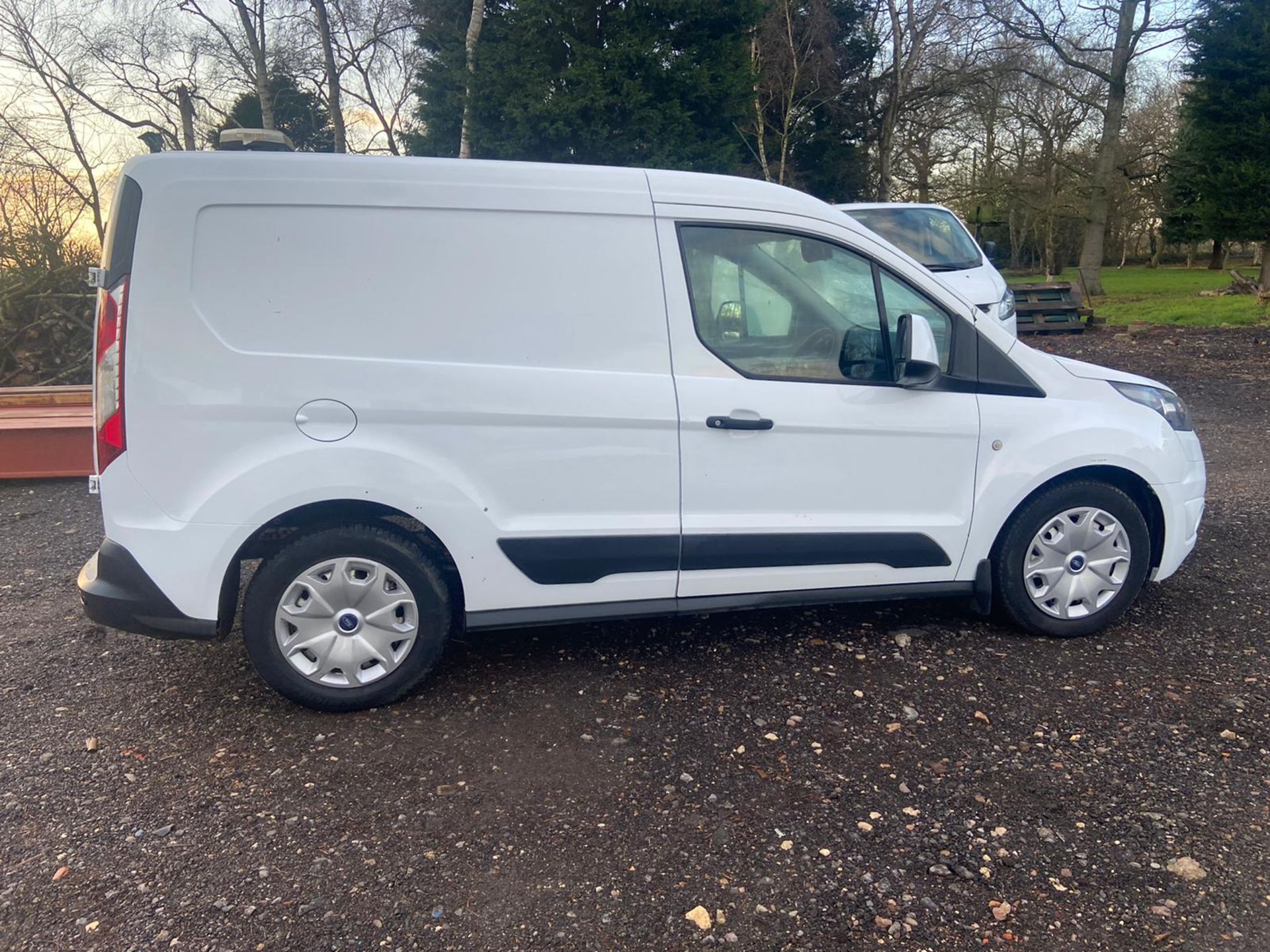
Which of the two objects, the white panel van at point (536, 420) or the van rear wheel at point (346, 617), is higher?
the white panel van at point (536, 420)

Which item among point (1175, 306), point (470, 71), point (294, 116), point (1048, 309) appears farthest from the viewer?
point (294, 116)

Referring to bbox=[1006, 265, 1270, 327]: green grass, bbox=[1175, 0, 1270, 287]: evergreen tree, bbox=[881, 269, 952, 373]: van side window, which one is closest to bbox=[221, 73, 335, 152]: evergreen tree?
bbox=[1006, 265, 1270, 327]: green grass

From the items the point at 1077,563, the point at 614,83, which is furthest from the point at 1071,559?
the point at 614,83

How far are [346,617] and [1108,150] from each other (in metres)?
25.0

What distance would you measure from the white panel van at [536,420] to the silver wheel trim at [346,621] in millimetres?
11

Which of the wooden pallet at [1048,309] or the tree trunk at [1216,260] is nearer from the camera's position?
the wooden pallet at [1048,309]

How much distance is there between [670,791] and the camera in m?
2.99

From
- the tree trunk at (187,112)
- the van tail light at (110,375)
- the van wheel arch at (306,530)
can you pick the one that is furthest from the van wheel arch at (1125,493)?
the tree trunk at (187,112)

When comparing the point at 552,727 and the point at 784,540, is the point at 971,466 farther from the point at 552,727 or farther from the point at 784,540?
the point at 552,727

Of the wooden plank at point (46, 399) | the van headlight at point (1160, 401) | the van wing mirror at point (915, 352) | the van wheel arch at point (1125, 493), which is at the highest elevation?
the van wing mirror at point (915, 352)

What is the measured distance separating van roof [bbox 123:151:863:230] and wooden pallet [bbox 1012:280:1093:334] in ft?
43.8

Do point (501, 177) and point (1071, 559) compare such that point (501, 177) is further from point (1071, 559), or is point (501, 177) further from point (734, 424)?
point (1071, 559)

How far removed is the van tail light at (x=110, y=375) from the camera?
3205 mm

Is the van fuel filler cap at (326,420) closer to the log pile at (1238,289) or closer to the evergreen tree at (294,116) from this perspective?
the log pile at (1238,289)
